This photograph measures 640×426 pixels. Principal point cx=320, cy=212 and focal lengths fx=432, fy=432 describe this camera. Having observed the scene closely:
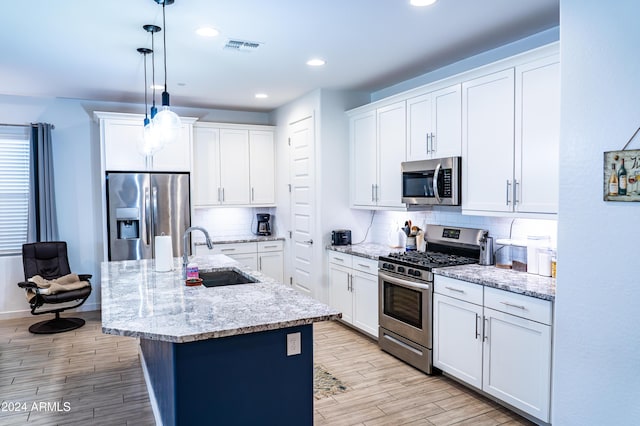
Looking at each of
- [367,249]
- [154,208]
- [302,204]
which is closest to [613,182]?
[367,249]

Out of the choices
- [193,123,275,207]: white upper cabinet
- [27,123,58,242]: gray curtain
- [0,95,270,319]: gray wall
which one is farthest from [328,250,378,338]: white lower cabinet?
[27,123,58,242]: gray curtain

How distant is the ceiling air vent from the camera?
3.39 metres

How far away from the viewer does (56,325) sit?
4930mm

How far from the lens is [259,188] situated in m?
6.24

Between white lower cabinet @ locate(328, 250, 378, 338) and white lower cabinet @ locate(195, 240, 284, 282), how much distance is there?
4.09 ft

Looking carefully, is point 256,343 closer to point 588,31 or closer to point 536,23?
point 588,31

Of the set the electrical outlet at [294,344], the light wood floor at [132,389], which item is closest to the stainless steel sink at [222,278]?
the light wood floor at [132,389]

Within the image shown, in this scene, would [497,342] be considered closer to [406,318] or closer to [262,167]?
[406,318]

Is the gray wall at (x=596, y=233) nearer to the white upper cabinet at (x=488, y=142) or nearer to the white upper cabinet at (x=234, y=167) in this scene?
the white upper cabinet at (x=488, y=142)

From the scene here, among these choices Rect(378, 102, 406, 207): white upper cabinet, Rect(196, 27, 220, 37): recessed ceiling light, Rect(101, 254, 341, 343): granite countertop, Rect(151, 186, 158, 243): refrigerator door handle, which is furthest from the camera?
Rect(151, 186, 158, 243): refrigerator door handle

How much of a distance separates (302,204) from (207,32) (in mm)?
2704

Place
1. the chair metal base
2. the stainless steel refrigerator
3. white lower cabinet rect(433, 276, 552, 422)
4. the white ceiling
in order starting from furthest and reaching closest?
the stainless steel refrigerator → the chair metal base → the white ceiling → white lower cabinet rect(433, 276, 552, 422)

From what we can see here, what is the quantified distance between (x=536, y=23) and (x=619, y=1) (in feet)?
3.82

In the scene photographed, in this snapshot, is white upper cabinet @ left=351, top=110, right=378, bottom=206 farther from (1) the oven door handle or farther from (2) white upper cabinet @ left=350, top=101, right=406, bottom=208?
(1) the oven door handle
